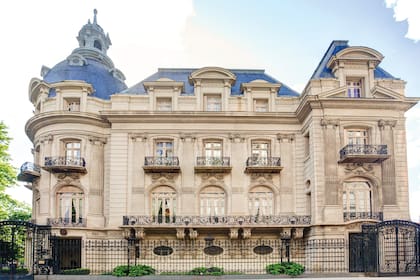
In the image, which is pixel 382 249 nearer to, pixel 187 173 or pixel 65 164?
pixel 187 173

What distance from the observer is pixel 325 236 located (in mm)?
28156

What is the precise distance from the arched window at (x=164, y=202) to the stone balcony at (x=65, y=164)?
5.15 metres

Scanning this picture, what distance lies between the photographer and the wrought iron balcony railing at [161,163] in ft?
102

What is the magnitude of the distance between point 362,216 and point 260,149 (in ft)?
26.6

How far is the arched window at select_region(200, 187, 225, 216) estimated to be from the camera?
1249 inches

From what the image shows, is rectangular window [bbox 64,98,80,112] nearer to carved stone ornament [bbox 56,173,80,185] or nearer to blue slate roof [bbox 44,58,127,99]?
blue slate roof [bbox 44,58,127,99]

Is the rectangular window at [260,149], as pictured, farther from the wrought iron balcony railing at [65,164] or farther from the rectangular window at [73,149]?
the rectangular window at [73,149]

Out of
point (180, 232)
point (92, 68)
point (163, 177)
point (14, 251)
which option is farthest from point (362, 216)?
point (92, 68)

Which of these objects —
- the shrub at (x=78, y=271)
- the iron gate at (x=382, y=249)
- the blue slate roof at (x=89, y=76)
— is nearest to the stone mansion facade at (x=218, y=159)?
the blue slate roof at (x=89, y=76)

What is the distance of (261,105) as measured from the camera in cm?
3319

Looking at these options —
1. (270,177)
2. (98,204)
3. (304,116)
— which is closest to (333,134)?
(304,116)

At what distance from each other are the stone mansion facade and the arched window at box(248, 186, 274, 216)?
7 cm

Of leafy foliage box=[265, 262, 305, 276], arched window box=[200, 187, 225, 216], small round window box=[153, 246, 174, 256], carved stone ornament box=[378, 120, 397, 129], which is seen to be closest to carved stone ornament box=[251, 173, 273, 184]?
arched window box=[200, 187, 225, 216]

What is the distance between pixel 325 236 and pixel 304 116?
26.6ft
